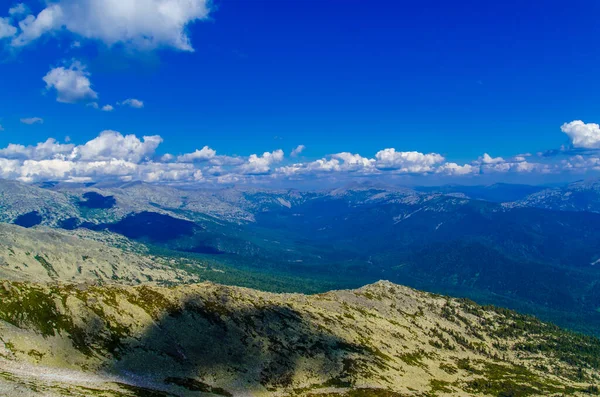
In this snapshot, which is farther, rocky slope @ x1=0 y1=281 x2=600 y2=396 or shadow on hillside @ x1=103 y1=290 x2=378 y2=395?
shadow on hillside @ x1=103 y1=290 x2=378 y2=395

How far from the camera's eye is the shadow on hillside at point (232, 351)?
12462cm

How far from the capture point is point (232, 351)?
14850cm

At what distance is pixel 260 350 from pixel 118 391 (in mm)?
65337

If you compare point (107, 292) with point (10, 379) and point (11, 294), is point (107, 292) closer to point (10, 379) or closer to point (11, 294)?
point (11, 294)

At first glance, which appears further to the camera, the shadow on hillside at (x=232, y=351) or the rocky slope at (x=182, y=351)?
the shadow on hillside at (x=232, y=351)

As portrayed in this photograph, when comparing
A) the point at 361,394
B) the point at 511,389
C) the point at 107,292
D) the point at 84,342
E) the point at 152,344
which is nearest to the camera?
the point at 84,342

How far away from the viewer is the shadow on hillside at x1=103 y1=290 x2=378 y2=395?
125m

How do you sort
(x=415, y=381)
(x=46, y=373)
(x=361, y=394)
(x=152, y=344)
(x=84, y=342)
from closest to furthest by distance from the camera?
(x=46, y=373) < (x=84, y=342) < (x=152, y=344) < (x=361, y=394) < (x=415, y=381)

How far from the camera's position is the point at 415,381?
177500mm

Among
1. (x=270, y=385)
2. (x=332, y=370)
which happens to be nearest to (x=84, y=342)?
(x=270, y=385)

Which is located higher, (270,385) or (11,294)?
(11,294)

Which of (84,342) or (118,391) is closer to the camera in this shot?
(118,391)

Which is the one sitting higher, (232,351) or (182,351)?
(182,351)

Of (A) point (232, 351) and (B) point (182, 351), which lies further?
(A) point (232, 351)
